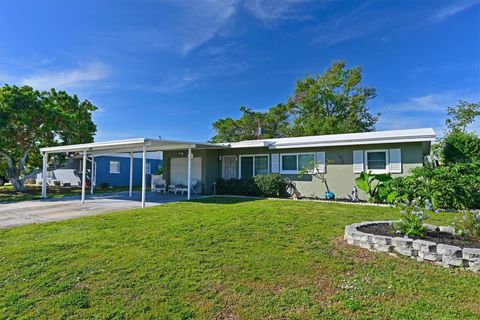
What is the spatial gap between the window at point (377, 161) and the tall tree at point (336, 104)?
45.1 feet

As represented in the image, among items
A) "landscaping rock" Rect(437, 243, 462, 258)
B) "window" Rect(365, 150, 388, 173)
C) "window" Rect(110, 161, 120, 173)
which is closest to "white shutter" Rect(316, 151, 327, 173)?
"window" Rect(365, 150, 388, 173)

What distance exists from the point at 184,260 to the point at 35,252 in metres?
3.24

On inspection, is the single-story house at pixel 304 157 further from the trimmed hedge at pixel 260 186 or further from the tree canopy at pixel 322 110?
the tree canopy at pixel 322 110

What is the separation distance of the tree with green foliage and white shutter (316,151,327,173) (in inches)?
661

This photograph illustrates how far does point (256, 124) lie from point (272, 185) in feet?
62.8

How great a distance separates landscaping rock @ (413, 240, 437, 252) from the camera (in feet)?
16.0

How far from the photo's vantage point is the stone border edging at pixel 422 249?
4.55m

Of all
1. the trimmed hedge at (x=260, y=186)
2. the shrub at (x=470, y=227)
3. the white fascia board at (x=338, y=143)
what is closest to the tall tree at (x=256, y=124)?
the trimmed hedge at (x=260, y=186)

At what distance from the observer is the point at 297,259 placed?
5.15 m

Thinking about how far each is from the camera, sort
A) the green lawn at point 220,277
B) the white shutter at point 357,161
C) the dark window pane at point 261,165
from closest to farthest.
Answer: the green lawn at point 220,277 < the white shutter at point 357,161 < the dark window pane at point 261,165

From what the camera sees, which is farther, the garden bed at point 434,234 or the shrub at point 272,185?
the shrub at point 272,185

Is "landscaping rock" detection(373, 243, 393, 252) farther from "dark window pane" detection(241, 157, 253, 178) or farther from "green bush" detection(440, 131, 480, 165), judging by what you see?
"dark window pane" detection(241, 157, 253, 178)

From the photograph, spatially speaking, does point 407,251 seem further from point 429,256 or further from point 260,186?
point 260,186

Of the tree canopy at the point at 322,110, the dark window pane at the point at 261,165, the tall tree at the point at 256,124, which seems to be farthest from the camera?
the tall tree at the point at 256,124
